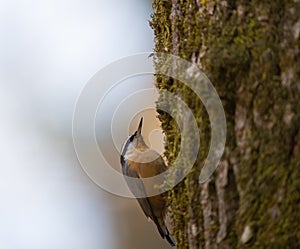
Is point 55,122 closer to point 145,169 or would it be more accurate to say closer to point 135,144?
point 135,144

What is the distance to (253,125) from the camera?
3.77 feet

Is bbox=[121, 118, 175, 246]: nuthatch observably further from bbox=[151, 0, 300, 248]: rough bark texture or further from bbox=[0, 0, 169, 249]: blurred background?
bbox=[0, 0, 169, 249]: blurred background

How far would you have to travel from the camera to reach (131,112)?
1942mm

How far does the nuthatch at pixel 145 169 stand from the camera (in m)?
1.66

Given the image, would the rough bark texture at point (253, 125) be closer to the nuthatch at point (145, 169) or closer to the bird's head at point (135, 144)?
the nuthatch at point (145, 169)

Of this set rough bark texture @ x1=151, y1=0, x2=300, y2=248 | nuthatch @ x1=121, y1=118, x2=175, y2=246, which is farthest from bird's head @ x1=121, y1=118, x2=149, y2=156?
rough bark texture @ x1=151, y1=0, x2=300, y2=248

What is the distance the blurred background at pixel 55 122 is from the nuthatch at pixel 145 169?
2291 millimetres

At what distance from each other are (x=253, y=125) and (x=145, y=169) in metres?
0.65

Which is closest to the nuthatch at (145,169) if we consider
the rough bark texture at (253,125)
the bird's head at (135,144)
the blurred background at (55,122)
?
the bird's head at (135,144)

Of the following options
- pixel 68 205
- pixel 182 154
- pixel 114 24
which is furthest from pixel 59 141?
pixel 182 154

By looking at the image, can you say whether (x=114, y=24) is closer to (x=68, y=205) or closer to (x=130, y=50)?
(x=130, y=50)

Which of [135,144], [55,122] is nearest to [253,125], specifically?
[135,144]

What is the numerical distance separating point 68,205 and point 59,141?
1.93 feet

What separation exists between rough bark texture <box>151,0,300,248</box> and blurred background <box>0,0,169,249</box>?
9.60 ft
